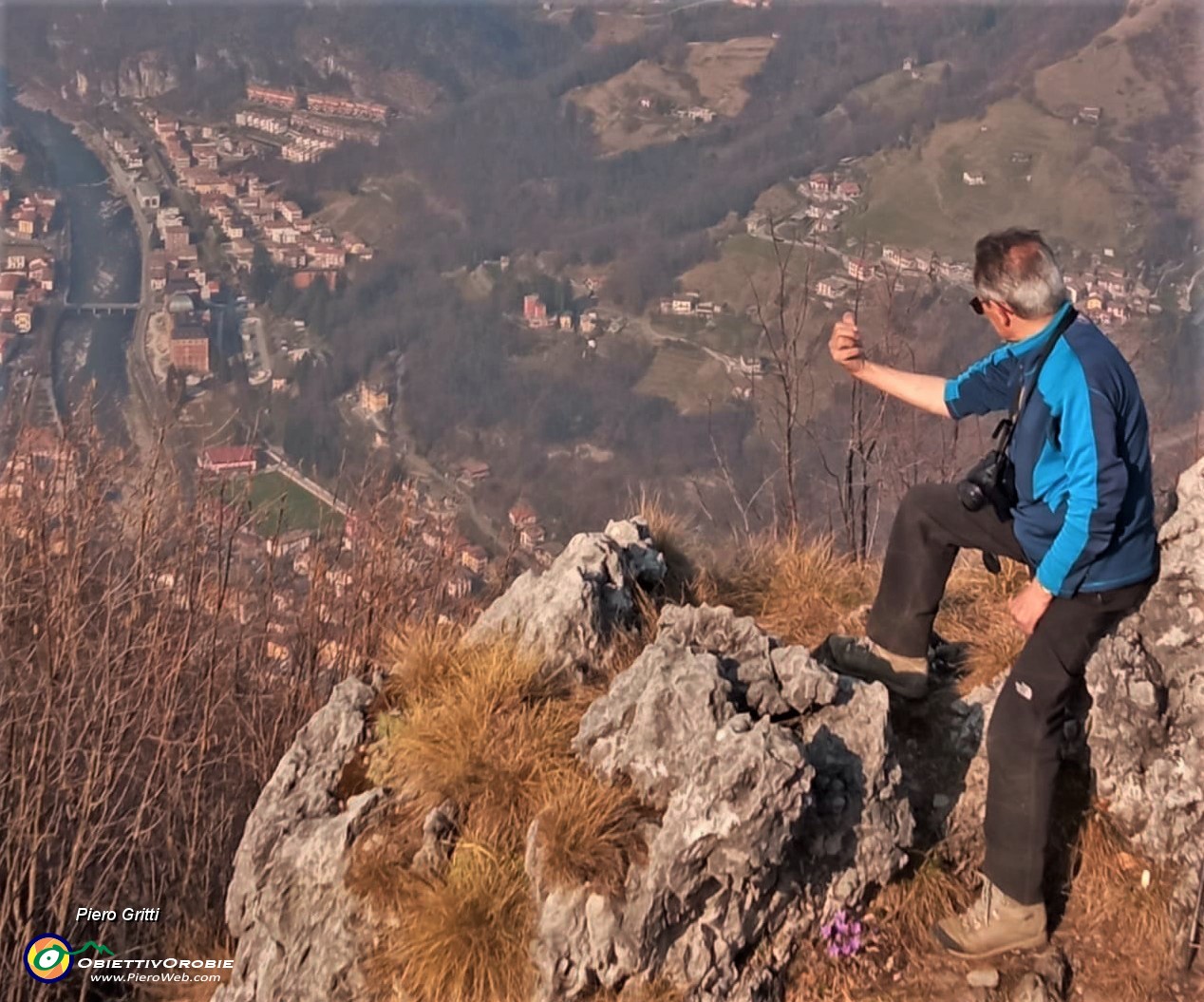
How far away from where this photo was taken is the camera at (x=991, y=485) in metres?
4.40

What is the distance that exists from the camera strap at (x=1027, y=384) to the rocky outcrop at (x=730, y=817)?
119cm

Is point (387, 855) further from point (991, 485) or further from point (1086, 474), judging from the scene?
point (1086, 474)

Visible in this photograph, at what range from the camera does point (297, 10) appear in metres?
93.8

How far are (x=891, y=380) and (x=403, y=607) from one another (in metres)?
4.71

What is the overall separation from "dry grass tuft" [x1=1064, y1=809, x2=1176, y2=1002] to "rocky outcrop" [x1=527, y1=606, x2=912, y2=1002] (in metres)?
0.76

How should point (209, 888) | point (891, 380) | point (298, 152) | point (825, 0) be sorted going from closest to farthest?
point (891, 380)
point (209, 888)
point (298, 152)
point (825, 0)

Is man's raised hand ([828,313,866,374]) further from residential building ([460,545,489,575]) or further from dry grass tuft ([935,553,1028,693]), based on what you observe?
residential building ([460,545,489,575])

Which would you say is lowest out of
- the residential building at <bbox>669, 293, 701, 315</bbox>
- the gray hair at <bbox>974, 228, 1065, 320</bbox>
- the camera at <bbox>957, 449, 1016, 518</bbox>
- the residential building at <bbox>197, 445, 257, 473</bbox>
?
the residential building at <bbox>669, 293, 701, 315</bbox>

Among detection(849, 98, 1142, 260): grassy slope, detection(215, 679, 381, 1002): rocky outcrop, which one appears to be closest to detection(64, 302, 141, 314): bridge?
detection(849, 98, 1142, 260): grassy slope

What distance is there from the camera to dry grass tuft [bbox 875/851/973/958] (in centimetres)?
422

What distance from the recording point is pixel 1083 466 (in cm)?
379

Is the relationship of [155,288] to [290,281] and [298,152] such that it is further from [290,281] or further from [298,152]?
[298,152]

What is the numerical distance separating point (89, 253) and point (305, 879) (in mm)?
49477

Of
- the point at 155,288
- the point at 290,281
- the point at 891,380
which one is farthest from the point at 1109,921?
the point at 290,281
